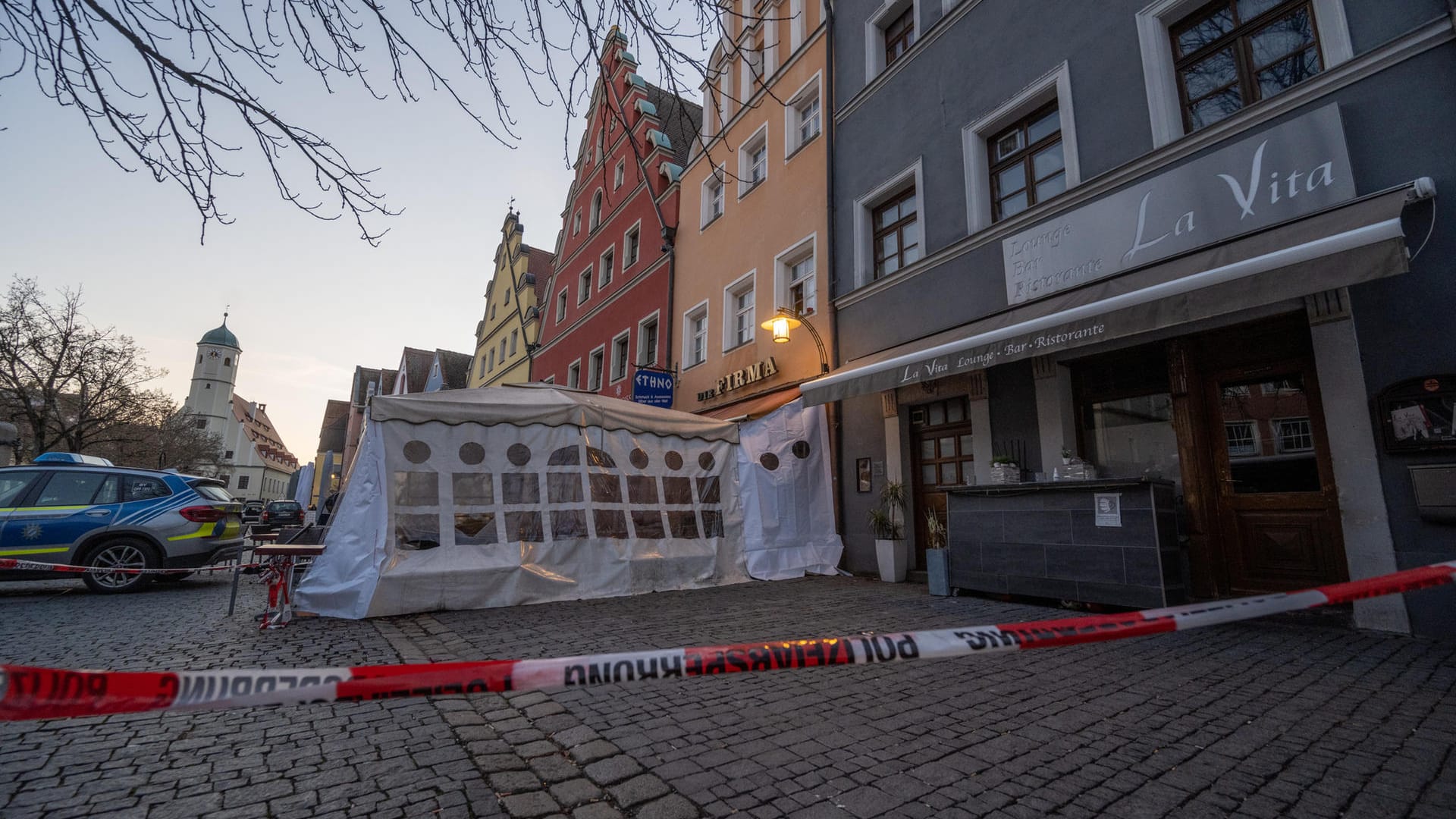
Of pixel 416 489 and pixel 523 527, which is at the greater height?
pixel 416 489

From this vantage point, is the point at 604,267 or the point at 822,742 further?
the point at 604,267

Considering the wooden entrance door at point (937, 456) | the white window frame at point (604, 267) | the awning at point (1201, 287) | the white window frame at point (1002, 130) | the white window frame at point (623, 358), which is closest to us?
the awning at point (1201, 287)

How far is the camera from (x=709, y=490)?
935cm

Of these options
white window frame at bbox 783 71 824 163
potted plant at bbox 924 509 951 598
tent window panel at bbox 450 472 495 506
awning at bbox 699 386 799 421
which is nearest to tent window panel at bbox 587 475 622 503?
tent window panel at bbox 450 472 495 506

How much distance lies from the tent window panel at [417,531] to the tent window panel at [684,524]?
9.75ft

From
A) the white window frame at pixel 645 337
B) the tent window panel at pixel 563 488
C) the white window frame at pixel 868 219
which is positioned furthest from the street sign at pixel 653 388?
the tent window panel at pixel 563 488

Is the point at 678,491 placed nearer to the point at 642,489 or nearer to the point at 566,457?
the point at 642,489

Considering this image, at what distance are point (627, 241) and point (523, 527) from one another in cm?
1382

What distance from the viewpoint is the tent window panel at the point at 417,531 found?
6762 millimetres

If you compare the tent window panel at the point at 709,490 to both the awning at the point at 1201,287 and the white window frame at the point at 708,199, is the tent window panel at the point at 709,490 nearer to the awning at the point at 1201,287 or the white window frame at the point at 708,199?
the awning at the point at 1201,287

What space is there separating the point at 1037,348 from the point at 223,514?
34.1ft

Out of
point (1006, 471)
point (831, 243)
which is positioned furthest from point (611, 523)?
point (831, 243)

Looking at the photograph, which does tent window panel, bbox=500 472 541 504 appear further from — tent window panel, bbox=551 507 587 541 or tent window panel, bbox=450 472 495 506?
tent window panel, bbox=551 507 587 541

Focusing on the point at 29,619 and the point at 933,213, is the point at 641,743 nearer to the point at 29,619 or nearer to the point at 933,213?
the point at 29,619
